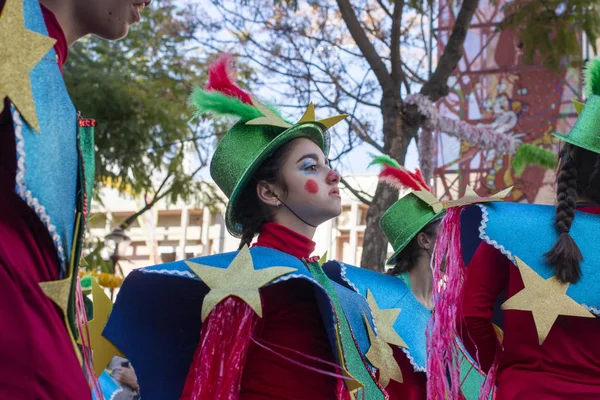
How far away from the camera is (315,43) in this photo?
8.74 meters

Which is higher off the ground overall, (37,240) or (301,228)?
(37,240)

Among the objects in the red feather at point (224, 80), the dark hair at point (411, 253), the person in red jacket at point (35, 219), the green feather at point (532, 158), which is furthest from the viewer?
the green feather at point (532, 158)

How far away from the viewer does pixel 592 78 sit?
350 cm

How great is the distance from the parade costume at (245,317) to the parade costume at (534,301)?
1.52 ft

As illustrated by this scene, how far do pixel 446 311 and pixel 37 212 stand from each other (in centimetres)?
213

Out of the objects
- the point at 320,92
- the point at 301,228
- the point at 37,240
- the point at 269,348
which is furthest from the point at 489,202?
the point at 320,92

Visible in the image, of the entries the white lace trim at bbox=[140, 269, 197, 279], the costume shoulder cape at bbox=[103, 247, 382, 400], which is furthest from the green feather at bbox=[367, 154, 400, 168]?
the white lace trim at bbox=[140, 269, 197, 279]

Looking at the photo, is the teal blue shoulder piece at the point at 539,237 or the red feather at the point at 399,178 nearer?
the teal blue shoulder piece at the point at 539,237

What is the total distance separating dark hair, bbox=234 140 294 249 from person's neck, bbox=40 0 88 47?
156cm

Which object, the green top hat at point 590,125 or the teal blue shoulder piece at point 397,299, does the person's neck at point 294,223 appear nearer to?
the teal blue shoulder piece at point 397,299

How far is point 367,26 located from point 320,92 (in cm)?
100

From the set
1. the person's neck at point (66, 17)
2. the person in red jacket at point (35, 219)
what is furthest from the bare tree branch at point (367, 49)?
the person in red jacket at point (35, 219)

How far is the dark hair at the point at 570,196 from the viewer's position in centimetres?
306

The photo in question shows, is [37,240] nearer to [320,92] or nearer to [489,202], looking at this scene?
[489,202]
